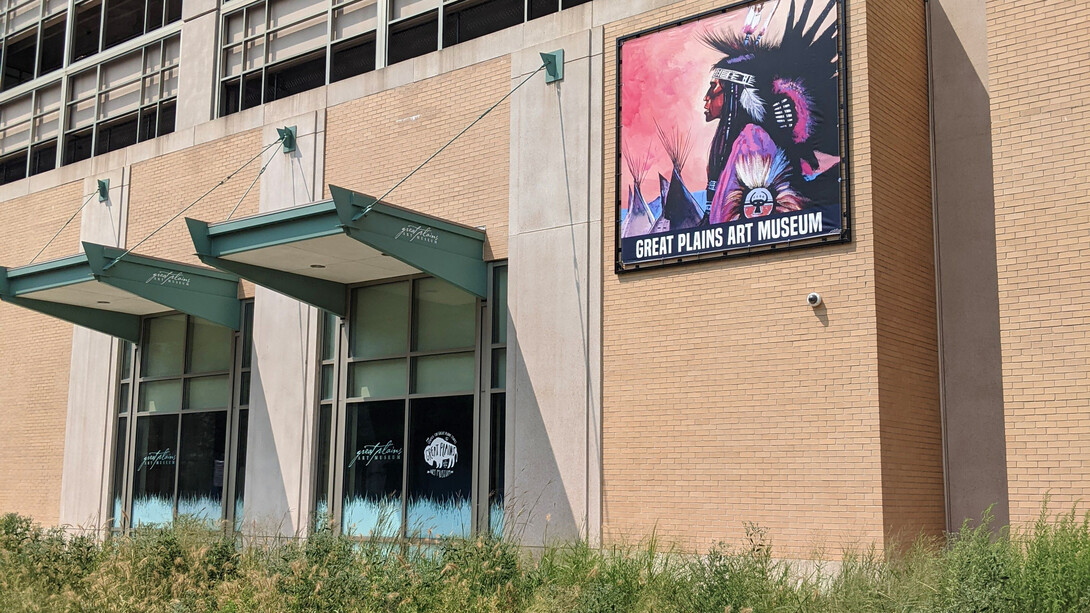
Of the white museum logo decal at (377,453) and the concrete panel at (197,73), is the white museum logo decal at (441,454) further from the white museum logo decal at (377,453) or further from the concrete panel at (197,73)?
the concrete panel at (197,73)

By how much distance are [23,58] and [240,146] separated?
12.0 meters

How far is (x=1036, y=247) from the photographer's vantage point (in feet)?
43.9

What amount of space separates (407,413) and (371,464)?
121 cm

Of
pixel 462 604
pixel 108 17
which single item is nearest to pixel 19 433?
pixel 108 17

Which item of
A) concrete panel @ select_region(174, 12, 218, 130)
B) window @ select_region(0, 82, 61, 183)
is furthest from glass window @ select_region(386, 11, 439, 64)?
window @ select_region(0, 82, 61, 183)

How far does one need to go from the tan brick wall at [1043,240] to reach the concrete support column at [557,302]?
5.69m

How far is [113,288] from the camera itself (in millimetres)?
21391

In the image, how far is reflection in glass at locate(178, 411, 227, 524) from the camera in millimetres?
21734

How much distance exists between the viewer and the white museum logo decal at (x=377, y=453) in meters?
19.1

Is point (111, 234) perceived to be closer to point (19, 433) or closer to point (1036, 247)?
point (19, 433)

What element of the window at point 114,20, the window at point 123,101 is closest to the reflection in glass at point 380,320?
the window at point 123,101

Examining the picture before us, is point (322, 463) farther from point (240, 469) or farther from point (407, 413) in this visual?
point (240, 469)

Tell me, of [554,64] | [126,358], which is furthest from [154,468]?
[554,64]

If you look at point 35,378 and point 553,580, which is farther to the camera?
point 35,378
